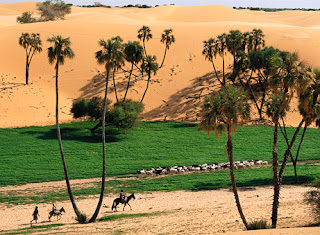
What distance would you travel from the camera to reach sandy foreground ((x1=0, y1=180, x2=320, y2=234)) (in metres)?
27.3

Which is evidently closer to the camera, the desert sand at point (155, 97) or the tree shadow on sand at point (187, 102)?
the desert sand at point (155, 97)

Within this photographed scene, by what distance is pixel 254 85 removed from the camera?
3445 inches

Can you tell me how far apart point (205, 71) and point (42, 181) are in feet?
174

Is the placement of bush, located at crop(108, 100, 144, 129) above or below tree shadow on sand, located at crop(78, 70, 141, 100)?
below

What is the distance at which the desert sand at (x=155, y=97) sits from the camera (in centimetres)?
3014

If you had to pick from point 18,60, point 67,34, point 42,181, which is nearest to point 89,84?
point 18,60

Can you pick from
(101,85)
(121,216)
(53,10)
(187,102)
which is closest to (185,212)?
(121,216)

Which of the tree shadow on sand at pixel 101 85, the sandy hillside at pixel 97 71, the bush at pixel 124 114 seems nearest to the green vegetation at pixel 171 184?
the bush at pixel 124 114

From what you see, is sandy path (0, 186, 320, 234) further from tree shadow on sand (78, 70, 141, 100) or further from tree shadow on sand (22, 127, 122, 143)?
tree shadow on sand (78, 70, 141, 100)

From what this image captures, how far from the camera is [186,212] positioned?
1341 inches

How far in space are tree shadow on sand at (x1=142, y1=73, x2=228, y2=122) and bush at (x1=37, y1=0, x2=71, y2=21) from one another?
77707 mm

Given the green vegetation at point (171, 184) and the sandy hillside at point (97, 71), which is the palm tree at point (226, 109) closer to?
the green vegetation at point (171, 184)

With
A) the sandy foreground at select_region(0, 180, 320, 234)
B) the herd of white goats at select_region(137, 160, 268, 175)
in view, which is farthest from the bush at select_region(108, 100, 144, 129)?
the sandy foreground at select_region(0, 180, 320, 234)

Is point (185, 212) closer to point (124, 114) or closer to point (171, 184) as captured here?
point (171, 184)
